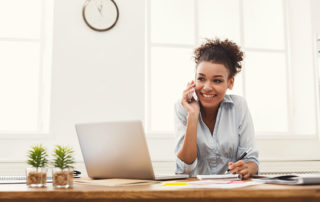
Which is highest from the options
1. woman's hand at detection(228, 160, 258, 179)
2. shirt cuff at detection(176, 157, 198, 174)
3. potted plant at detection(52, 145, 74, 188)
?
potted plant at detection(52, 145, 74, 188)

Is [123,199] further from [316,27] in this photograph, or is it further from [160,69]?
[316,27]

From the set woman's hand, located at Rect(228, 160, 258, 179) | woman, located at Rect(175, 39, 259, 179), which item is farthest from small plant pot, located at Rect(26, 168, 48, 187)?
woman, located at Rect(175, 39, 259, 179)

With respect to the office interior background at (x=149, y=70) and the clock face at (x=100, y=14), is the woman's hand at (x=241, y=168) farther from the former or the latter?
the clock face at (x=100, y=14)

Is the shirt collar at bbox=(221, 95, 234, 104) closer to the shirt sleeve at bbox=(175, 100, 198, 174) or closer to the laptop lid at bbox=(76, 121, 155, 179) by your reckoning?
the shirt sleeve at bbox=(175, 100, 198, 174)

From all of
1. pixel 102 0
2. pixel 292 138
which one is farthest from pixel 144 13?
pixel 292 138

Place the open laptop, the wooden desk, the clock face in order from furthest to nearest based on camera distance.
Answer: the clock face, the open laptop, the wooden desk

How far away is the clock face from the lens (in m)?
3.00

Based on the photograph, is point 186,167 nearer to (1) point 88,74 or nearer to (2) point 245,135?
(2) point 245,135

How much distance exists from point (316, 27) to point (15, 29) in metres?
2.78

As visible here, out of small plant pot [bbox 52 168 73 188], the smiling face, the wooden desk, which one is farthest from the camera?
the smiling face

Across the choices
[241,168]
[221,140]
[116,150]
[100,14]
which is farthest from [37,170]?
[100,14]

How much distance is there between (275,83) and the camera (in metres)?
3.56

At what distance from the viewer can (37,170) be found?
0.98m

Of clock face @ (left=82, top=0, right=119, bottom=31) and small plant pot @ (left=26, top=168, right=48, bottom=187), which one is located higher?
clock face @ (left=82, top=0, right=119, bottom=31)
